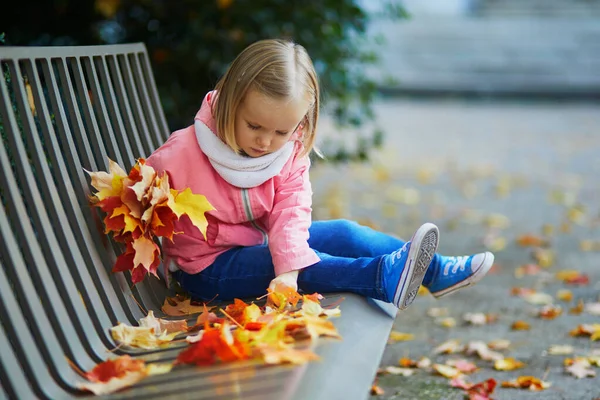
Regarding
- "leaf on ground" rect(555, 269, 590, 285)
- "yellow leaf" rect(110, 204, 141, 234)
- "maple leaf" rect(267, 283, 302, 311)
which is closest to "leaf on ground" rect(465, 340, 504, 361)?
"leaf on ground" rect(555, 269, 590, 285)

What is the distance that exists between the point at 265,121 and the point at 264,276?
1.66ft

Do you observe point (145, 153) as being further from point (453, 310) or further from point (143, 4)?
point (143, 4)

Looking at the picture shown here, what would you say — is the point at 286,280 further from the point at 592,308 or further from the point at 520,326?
the point at 592,308

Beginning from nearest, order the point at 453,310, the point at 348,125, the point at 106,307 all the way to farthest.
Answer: the point at 106,307
the point at 453,310
the point at 348,125

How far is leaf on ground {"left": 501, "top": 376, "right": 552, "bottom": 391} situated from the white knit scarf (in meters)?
1.23

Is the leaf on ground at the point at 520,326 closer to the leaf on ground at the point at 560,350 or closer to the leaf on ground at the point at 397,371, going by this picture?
the leaf on ground at the point at 560,350

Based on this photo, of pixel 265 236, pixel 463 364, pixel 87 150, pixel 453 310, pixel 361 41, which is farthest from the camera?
pixel 361 41

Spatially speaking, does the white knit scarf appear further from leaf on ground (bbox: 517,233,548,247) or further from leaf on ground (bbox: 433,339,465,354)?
leaf on ground (bbox: 517,233,548,247)

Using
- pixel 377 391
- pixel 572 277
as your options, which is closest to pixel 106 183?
pixel 377 391

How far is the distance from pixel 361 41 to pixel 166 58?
1.37 meters

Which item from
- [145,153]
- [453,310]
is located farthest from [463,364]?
[145,153]

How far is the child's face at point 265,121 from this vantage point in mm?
2553

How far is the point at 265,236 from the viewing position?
2.91 m

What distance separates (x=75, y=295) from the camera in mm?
2275
